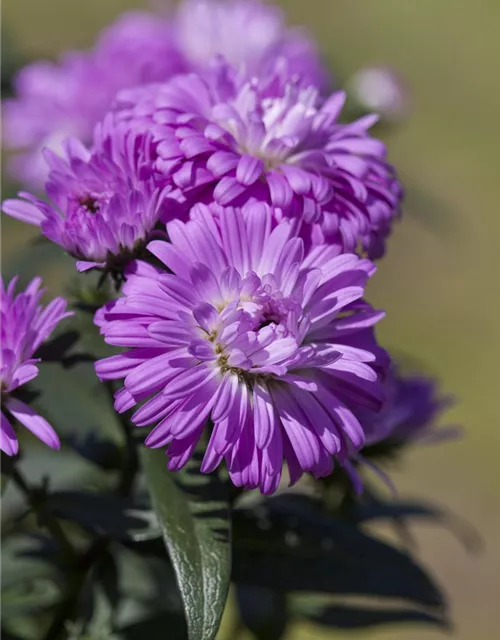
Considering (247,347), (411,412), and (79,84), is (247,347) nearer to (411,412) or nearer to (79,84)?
(411,412)

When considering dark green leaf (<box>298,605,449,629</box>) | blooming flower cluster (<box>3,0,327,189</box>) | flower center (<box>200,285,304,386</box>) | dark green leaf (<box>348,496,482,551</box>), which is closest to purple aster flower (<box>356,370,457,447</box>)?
dark green leaf (<box>348,496,482,551</box>)

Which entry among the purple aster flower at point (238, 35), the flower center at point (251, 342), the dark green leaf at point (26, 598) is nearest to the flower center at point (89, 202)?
the flower center at point (251, 342)

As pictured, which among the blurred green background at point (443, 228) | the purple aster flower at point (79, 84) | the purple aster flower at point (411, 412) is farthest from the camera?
the blurred green background at point (443, 228)

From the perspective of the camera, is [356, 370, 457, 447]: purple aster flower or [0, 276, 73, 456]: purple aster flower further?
[356, 370, 457, 447]: purple aster flower

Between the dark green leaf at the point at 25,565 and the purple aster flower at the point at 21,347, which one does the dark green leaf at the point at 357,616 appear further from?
the purple aster flower at the point at 21,347

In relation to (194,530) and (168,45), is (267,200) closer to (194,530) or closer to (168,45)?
(194,530)

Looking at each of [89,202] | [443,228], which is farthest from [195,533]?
[443,228]

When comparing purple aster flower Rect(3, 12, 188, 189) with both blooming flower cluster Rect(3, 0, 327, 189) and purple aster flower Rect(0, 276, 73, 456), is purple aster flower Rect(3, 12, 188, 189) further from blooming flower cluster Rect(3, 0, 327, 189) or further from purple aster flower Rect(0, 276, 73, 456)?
purple aster flower Rect(0, 276, 73, 456)
